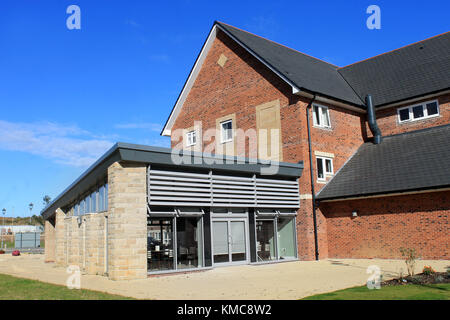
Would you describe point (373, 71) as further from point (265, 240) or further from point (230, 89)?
point (265, 240)

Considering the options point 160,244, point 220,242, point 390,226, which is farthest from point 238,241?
point 390,226

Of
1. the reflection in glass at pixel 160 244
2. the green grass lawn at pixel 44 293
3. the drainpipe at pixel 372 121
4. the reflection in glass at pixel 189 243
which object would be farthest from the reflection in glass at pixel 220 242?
the drainpipe at pixel 372 121

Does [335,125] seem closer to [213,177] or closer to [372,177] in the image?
[372,177]

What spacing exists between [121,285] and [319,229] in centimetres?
1051

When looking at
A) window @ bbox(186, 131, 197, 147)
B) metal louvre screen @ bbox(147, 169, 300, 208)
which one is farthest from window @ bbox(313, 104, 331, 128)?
window @ bbox(186, 131, 197, 147)

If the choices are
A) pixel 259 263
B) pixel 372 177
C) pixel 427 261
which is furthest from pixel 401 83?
pixel 259 263

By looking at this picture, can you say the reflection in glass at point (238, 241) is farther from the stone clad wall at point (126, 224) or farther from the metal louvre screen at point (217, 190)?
the stone clad wall at point (126, 224)

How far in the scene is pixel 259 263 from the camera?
16.9 meters

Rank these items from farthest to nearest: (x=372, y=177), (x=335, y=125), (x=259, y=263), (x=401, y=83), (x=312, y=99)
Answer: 1. (x=401, y=83)
2. (x=335, y=125)
3. (x=312, y=99)
4. (x=372, y=177)
5. (x=259, y=263)

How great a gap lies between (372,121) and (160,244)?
544 inches

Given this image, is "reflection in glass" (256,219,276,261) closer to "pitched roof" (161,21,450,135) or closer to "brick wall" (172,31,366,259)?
"brick wall" (172,31,366,259)

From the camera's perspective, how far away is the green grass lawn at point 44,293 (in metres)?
9.09

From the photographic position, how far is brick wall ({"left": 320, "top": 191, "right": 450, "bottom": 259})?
16141 mm

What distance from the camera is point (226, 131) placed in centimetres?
2398
